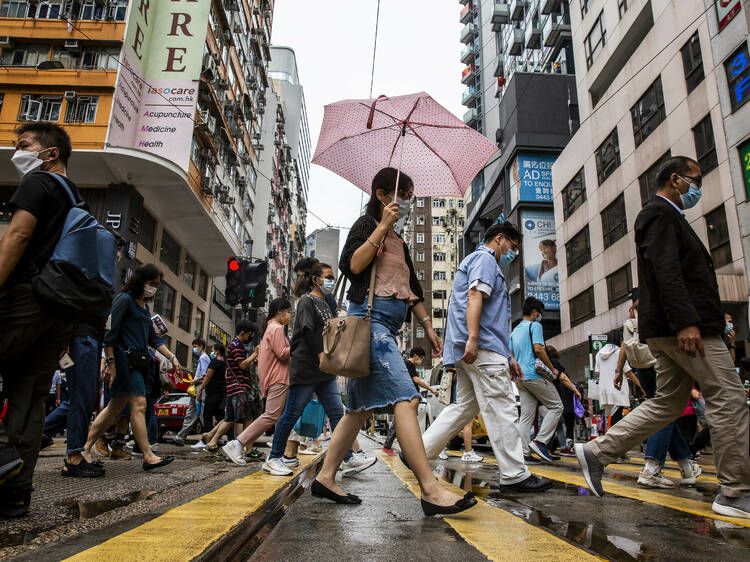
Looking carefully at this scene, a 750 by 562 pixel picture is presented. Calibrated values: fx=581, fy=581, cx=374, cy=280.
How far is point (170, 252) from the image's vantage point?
30.9 meters

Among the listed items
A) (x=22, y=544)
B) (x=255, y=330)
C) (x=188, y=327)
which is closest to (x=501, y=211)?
(x=188, y=327)

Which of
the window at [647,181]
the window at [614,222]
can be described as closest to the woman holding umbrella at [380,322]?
the window at [647,181]

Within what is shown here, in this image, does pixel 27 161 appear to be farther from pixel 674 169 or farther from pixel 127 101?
pixel 127 101

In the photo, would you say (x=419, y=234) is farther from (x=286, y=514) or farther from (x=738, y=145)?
(x=286, y=514)

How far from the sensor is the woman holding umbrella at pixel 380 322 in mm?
3133

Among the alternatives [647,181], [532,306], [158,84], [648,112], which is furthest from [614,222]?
[532,306]

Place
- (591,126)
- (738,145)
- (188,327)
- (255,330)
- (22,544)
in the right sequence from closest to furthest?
(22,544) < (255,330) < (738,145) < (591,126) < (188,327)

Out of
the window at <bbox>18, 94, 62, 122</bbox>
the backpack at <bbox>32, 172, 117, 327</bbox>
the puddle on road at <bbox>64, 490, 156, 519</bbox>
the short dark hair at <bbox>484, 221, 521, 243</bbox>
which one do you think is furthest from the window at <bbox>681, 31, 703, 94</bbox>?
the window at <bbox>18, 94, 62, 122</bbox>

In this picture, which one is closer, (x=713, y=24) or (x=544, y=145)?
(x=713, y=24)

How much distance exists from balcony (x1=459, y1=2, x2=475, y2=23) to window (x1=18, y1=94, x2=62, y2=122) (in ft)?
177

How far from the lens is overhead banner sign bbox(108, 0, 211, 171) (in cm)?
2288

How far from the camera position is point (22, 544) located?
6.95ft

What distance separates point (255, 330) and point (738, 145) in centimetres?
1557

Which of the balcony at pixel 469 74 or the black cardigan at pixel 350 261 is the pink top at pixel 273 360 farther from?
the balcony at pixel 469 74
